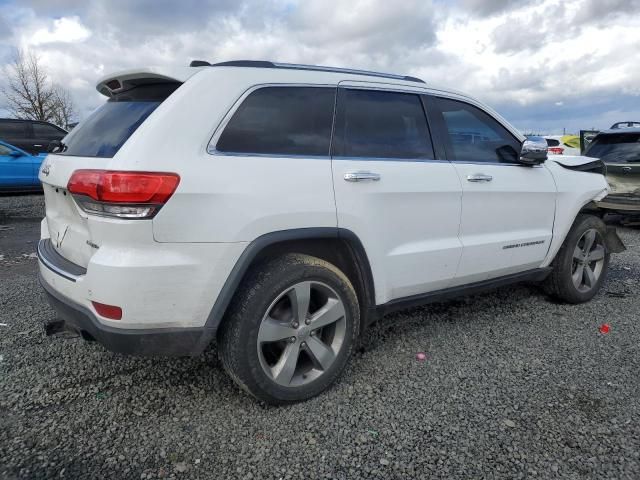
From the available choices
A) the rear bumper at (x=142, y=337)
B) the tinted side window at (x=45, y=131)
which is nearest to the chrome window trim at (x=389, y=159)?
the rear bumper at (x=142, y=337)

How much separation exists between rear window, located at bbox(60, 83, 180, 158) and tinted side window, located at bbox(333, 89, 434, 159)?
0.95m

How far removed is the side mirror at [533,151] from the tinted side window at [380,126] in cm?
87

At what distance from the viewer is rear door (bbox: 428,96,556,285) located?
3314 mm

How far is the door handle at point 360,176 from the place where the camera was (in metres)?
2.68

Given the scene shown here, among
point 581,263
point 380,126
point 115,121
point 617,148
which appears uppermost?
point 115,121

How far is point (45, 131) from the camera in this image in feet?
40.9

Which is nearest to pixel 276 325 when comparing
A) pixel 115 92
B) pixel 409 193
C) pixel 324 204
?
pixel 324 204

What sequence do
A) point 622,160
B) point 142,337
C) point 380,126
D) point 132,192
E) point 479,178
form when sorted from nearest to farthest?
point 132,192
point 142,337
point 380,126
point 479,178
point 622,160

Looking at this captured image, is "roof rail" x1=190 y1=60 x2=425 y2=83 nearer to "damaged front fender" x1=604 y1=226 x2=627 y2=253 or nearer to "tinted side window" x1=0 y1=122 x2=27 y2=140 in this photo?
"damaged front fender" x1=604 y1=226 x2=627 y2=253

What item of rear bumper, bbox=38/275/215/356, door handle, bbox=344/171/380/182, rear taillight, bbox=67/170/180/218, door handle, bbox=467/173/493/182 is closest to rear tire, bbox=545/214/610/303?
door handle, bbox=467/173/493/182

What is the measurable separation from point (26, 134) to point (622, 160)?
1303 cm

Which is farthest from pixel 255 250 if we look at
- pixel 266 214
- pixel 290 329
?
pixel 290 329

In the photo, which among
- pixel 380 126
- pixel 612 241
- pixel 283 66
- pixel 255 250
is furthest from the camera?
pixel 612 241

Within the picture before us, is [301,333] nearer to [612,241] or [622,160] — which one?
[612,241]
